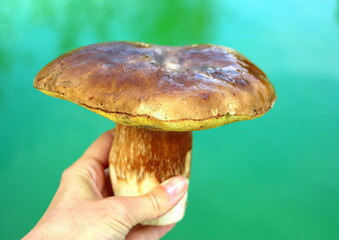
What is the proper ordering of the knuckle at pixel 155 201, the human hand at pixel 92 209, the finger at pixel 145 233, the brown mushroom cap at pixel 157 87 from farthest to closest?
the finger at pixel 145 233 → the knuckle at pixel 155 201 → the human hand at pixel 92 209 → the brown mushroom cap at pixel 157 87

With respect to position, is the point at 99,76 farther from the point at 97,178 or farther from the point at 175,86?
the point at 97,178

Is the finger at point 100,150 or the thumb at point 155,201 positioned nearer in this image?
the thumb at point 155,201

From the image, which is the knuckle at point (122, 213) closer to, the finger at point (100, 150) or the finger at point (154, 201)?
the finger at point (154, 201)

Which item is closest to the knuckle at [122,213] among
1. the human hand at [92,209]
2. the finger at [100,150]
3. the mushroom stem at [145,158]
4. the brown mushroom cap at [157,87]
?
the human hand at [92,209]

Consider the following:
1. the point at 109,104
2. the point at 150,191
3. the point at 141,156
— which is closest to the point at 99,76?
the point at 109,104

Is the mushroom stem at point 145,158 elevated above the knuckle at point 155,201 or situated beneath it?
elevated above

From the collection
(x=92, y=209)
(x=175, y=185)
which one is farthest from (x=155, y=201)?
(x=92, y=209)
